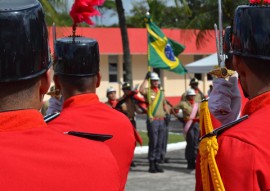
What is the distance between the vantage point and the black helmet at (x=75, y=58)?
350cm

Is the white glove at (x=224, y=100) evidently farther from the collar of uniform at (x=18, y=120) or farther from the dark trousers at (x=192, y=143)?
the dark trousers at (x=192, y=143)

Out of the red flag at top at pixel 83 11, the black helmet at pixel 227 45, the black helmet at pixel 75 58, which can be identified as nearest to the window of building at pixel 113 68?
the black helmet at pixel 75 58

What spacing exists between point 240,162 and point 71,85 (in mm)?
1822

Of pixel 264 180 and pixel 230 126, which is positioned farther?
pixel 230 126

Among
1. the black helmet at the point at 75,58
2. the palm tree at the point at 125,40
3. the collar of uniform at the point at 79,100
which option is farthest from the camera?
the palm tree at the point at 125,40

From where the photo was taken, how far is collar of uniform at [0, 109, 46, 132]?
1608 millimetres

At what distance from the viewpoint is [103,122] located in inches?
125

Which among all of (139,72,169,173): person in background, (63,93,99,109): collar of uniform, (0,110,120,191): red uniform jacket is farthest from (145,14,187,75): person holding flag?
(0,110,120,191): red uniform jacket

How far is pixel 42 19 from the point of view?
Answer: 67.7 inches

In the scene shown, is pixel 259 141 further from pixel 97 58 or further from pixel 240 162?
pixel 97 58

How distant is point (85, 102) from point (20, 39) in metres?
1.68

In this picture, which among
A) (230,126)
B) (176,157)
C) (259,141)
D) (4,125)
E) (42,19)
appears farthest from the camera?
(176,157)

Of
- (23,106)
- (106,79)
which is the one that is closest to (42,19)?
(23,106)

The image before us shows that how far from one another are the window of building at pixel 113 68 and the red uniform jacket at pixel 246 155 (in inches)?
1053
